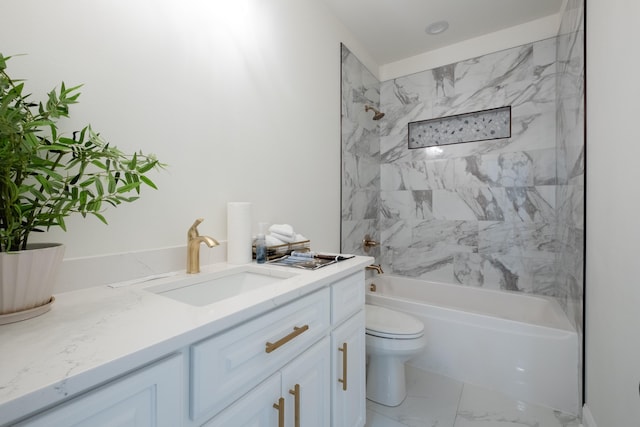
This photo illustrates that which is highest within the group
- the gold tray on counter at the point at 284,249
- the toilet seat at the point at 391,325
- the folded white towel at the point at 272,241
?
the folded white towel at the point at 272,241

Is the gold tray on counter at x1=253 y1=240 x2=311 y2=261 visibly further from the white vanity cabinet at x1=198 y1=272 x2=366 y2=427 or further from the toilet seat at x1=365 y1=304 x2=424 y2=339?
the toilet seat at x1=365 y1=304 x2=424 y2=339

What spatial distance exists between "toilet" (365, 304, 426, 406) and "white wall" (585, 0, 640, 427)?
0.81 m

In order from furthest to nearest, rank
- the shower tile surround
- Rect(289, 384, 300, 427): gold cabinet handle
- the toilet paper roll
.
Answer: the shower tile surround
the toilet paper roll
Rect(289, 384, 300, 427): gold cabinet handle

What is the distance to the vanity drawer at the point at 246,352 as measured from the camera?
621mm

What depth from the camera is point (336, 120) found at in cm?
222

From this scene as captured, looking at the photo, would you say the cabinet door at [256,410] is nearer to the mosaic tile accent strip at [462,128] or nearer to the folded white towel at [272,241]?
the folded white towel at [272,241]

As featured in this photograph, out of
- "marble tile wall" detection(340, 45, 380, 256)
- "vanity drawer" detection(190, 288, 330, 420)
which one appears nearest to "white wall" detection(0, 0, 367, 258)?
"marble tile wall" detection(340, 45, 380, 256)

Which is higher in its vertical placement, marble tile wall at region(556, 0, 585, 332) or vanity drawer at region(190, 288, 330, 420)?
marble tile wall at region(556, 0, 585, 332)

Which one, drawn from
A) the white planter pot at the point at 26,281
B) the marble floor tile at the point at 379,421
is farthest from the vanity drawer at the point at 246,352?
the marble floor tile at the point at 379,421

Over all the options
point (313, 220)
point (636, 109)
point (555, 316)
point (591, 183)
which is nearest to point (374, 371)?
point (313, 220)

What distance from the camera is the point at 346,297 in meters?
1.23

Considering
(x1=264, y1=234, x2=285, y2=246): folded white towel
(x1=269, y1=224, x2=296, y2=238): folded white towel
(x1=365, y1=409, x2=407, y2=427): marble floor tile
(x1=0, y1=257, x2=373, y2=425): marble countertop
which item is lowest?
(x1=365, y1=409, x2=407, y2=427): marble floor tile

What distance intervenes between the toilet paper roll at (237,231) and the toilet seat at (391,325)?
946 mm

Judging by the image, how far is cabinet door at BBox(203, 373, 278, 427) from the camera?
0.68 m
